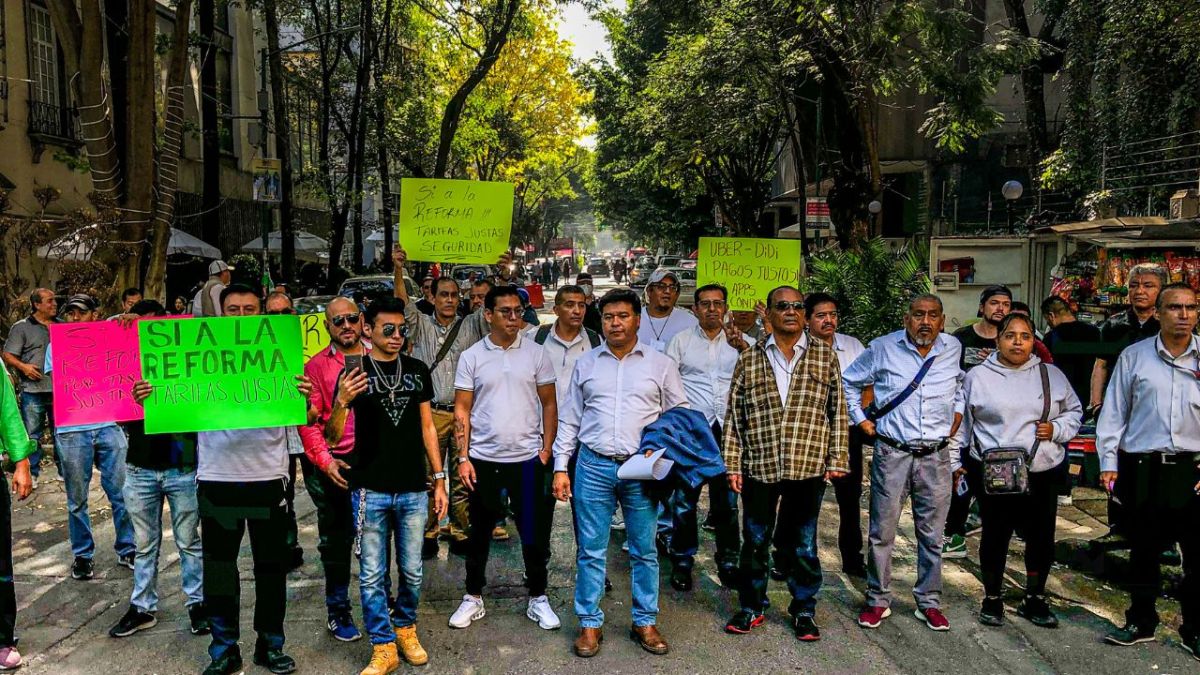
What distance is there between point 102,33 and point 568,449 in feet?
26.4

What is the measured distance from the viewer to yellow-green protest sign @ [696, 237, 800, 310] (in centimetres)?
789

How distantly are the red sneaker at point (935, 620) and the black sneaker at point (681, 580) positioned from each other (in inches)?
57.4

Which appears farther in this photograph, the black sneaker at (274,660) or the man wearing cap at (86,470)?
the man wearing cap at (86,470)

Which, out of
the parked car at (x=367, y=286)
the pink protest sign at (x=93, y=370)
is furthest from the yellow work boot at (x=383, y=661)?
the parked car at (x=367, y=286)

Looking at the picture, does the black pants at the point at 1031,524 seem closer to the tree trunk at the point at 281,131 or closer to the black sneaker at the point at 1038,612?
the black sneaker at the point at 1038,612

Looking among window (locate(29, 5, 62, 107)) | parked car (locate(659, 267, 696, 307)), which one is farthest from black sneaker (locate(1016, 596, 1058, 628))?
parked car (locate(659, 267, 696, 307))

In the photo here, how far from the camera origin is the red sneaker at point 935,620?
525cm

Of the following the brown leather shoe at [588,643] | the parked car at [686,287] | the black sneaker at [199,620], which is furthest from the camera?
the parked car at [686,287]

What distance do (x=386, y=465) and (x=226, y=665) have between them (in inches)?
51.4

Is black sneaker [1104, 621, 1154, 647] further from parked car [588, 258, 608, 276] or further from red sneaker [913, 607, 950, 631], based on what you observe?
parked car [588, 258, 608, 276]

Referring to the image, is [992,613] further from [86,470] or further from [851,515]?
[86,470]

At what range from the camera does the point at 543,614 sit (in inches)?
208

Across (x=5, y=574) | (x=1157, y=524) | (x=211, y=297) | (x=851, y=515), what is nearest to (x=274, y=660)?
(x=5, y=574)

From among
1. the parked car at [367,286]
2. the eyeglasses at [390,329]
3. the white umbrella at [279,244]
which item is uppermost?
the white umbrella at [279,244]
